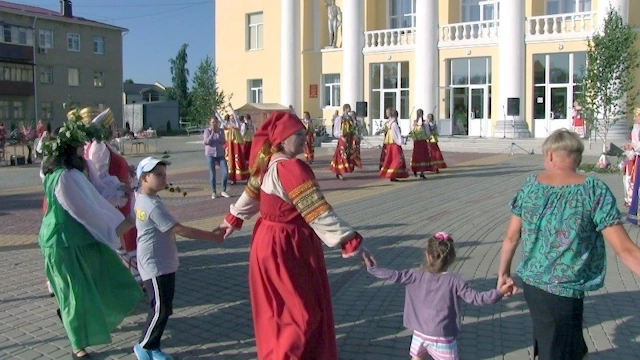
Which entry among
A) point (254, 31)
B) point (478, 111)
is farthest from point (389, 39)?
point (254, 31)

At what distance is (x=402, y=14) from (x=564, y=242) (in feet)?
116

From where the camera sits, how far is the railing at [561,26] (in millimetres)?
29016

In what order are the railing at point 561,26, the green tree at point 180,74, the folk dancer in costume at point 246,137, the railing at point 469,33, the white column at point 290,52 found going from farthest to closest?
the green tree at point 180,74, the white column at point 290,52, the railing at point 469,33, the railing at point 561,26, the folk dancer in costume at point 246,137

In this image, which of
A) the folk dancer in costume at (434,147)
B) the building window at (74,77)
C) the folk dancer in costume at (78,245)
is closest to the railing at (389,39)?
the folk dancer in costume at (434,147)

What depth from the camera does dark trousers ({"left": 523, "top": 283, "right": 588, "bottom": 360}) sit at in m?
3.70

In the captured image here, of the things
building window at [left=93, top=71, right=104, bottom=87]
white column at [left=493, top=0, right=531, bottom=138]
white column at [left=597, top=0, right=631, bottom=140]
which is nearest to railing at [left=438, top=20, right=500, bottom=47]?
white column at [left=493, top=0, right=531, bottom=138]

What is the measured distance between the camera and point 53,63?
2410 inches

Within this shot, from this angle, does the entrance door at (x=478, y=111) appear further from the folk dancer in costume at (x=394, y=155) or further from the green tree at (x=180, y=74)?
the green tree at (x=180, y=74)

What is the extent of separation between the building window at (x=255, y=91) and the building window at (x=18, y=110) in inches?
1082

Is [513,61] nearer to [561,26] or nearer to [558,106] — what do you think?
[561,26]

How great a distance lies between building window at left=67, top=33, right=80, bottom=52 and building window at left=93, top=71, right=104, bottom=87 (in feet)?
9.28

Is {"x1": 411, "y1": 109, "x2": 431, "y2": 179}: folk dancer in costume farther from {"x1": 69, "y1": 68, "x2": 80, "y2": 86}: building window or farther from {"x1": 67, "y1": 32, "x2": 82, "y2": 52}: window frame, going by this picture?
{"x1": 67, "y1": 32, "x2": 82, "y2": 52}: window frame

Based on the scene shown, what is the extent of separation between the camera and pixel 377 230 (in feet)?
34.4

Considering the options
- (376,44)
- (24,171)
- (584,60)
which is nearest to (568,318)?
(24,171)
